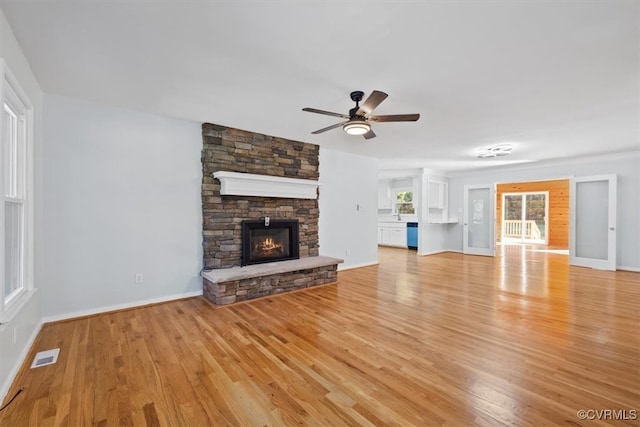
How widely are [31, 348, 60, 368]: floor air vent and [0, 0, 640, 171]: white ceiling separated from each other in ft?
8.50

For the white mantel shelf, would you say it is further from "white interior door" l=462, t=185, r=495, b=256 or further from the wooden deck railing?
the wooden deck railing

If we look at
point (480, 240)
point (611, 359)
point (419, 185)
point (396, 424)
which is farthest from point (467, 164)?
point (396, 424)

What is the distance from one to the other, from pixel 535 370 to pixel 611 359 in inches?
30.4

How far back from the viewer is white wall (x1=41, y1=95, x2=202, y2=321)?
3.20 meters

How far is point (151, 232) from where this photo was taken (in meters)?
3.77

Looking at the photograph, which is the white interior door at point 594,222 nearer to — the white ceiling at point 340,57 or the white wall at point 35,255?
the white ceiling at point 340,57

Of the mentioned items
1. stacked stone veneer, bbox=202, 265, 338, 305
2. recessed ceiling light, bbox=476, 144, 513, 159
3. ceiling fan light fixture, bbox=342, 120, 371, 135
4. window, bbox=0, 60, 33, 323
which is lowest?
stacked stone veneer, bbox=202, 265, 338, 305

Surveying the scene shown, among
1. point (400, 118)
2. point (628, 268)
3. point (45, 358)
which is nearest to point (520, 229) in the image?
point (628, 268)

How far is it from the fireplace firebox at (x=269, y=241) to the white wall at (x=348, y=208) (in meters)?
0.80

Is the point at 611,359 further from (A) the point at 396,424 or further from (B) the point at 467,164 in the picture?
(B) the point at 467,164

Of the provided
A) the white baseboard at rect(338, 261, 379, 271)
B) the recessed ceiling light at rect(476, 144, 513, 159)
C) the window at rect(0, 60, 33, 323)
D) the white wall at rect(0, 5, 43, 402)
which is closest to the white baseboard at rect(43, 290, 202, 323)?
the white wall at rect(0, 5, 43, 402)

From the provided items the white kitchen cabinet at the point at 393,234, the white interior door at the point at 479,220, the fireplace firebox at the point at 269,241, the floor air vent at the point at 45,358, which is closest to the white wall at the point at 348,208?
the fireplace firebox at the point at 269,241

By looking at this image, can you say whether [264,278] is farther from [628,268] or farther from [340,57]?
[628,268]

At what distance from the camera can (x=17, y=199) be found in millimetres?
2436
